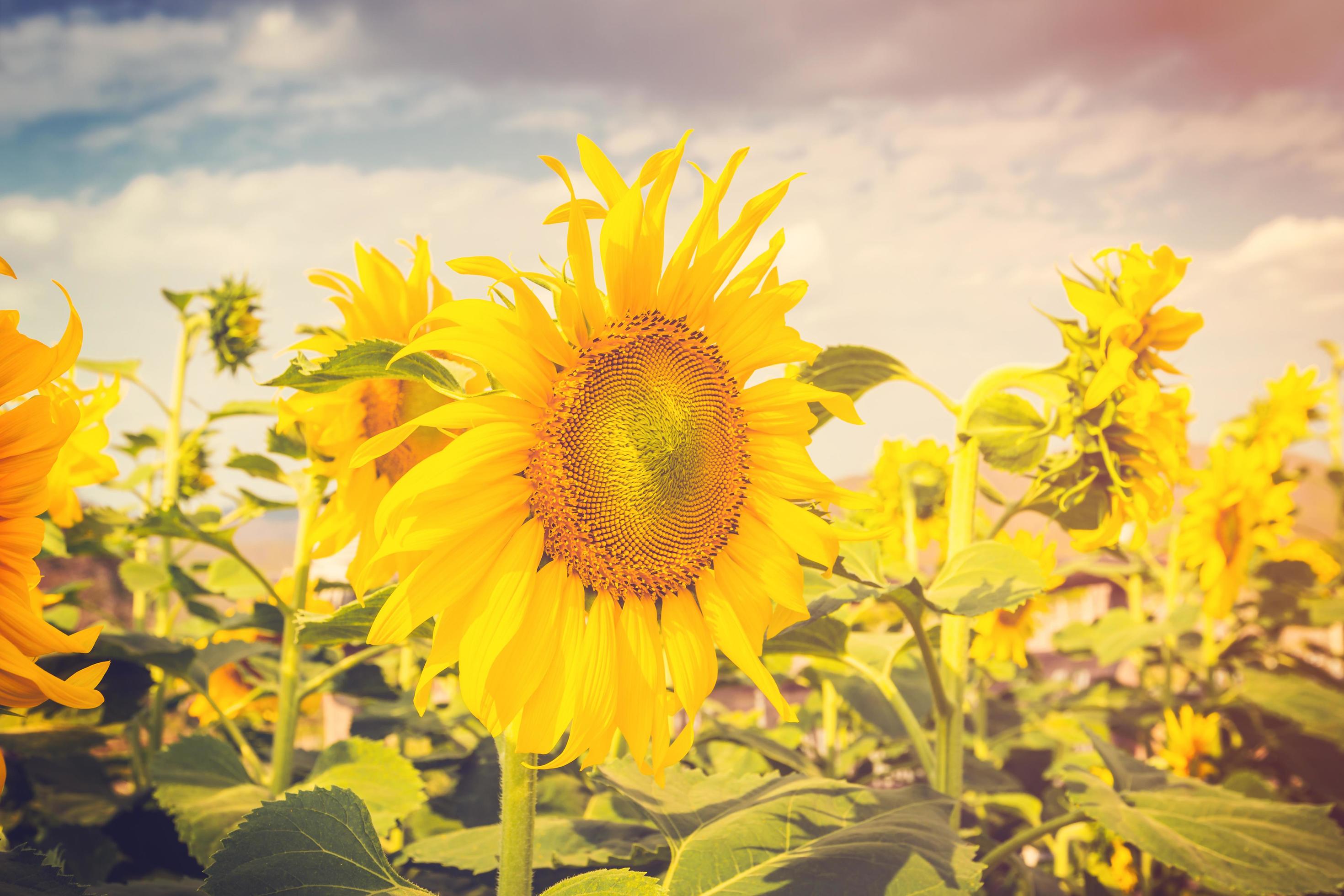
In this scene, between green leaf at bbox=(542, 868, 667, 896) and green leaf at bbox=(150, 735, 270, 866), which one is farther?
green leaf at bbox=(150, 735, 270, 866)

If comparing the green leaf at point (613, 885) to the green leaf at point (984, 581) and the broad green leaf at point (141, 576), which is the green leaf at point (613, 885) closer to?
the green leaf at point (984, 581)

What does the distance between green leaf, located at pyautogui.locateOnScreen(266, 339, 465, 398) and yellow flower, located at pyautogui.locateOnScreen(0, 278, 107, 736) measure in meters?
0.23

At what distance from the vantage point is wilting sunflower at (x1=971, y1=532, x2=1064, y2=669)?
2447 millimetres

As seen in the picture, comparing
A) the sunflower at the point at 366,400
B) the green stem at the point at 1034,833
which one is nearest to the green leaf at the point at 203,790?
the sunflower at the point at 366,400

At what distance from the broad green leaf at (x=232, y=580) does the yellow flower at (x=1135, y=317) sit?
Result: 7.86 feet

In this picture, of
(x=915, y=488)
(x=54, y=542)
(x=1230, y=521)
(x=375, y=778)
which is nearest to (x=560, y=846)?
(x=375, y=778)

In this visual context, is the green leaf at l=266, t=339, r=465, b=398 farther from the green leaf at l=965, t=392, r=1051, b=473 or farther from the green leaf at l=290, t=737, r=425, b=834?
the green leaf at l=965, t=392, r=1051, b=473

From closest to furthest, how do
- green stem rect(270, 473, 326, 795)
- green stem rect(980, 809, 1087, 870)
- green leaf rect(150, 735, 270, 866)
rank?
green leaf rect(150, 735, 270, 866)
green stem rect(980, 809, 1087, 870)
green stem rect(270, 473, 326, 795)

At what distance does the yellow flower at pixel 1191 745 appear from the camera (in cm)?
298

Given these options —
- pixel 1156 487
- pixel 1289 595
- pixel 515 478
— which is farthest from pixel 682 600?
pixel 1289 595

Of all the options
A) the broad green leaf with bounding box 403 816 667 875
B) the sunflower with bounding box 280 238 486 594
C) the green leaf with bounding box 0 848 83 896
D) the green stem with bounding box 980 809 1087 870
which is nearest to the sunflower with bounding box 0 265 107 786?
the green leaf with bounding box 0 848 83 896

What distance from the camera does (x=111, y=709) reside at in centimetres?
181

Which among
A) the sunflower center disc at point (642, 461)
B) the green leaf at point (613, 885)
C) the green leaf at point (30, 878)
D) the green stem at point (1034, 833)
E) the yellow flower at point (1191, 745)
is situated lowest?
the yellow flower at point (1191, 745)

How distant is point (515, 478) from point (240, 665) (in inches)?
98.2
